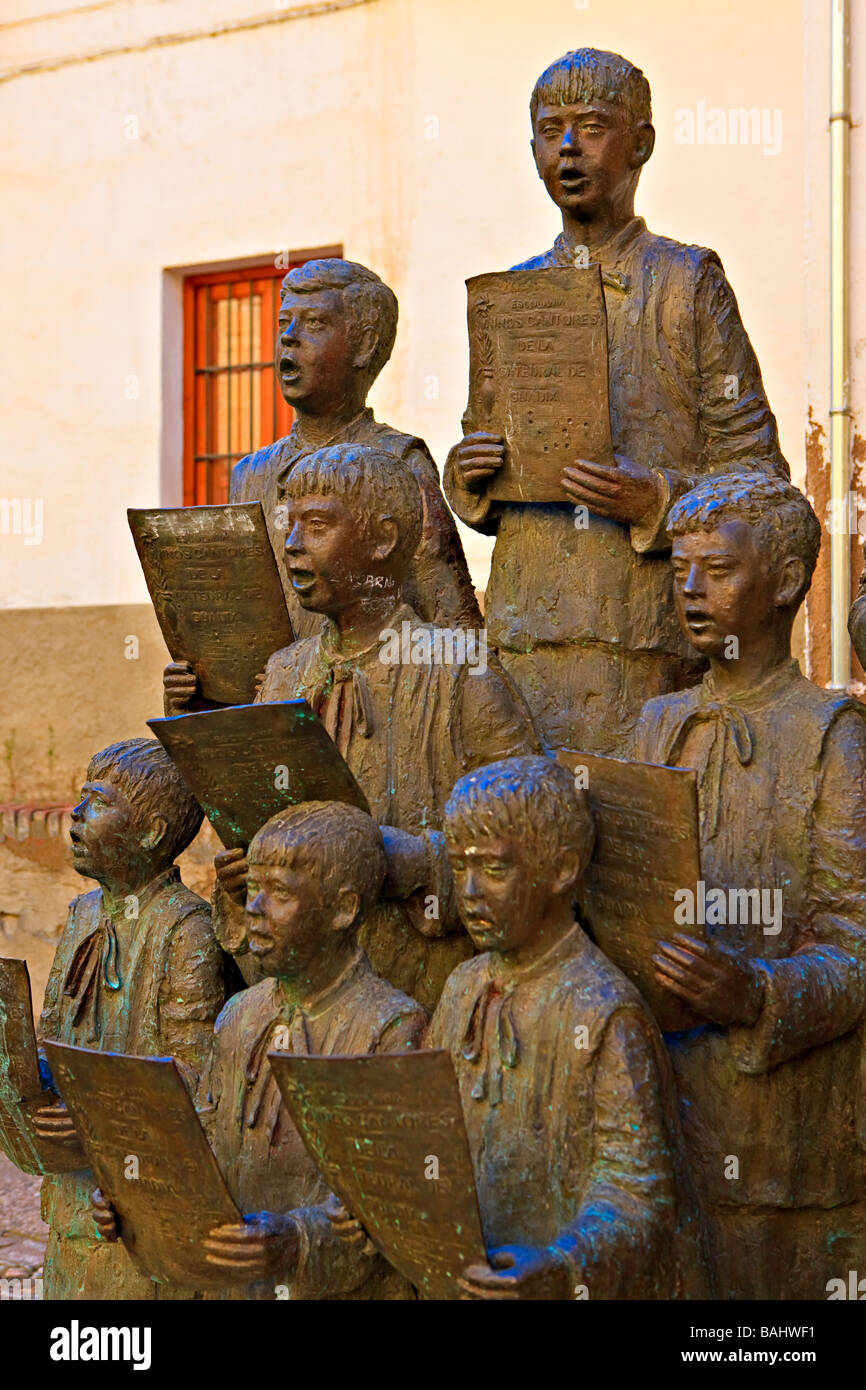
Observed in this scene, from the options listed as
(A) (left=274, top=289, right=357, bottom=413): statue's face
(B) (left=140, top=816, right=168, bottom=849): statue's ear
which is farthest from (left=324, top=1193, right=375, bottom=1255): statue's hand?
(A) (left=274, top=289, right=357, bottom=413): statue's face

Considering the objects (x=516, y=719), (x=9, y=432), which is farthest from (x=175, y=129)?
(x=516, y=719)

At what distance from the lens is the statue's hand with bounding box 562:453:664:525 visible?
4.59m

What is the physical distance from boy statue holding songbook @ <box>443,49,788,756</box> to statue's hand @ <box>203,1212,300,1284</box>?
1606 millimetres

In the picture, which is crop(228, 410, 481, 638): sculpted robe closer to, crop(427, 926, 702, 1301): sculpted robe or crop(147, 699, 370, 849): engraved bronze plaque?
crop(147, 699, 370, 849): engraved bronze plaque

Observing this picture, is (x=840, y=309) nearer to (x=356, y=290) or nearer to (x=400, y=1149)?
(x=356, y=290)

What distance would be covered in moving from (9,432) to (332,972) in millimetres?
7154

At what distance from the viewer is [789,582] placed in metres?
4.10

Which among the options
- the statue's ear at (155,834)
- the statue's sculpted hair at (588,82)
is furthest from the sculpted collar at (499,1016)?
the statue's sculpted hair at (588,82)

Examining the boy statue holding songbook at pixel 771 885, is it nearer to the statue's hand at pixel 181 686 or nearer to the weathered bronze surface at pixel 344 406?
the weathered bronze surface at pixel 344 406

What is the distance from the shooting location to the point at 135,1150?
373 centimetres

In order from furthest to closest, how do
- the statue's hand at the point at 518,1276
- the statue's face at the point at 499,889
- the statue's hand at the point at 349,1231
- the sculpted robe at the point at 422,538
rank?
the sculpted robe at the point at 422,538 < the statue's hand at the point at 349,1231 < the statue's face at the point at 499,889 < the statue's hand at the point at 518,1276

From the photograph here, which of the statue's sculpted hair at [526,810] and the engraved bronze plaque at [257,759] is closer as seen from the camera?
the statue's sculpted hair at [526,810]

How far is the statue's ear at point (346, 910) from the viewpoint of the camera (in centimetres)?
383
